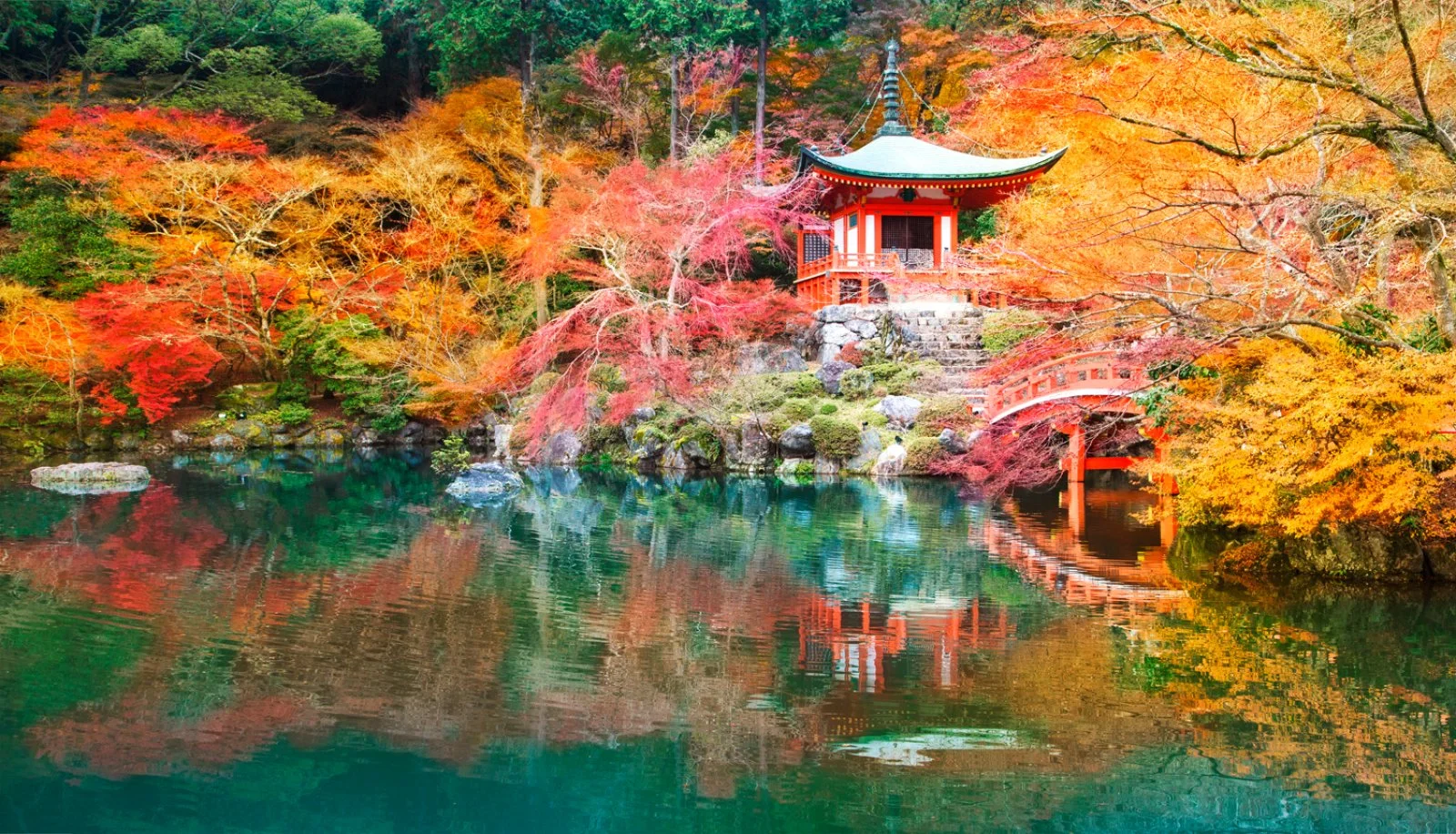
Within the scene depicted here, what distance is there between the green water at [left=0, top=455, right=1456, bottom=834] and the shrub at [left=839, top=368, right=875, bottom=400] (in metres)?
7.19

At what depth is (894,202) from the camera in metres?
21.3

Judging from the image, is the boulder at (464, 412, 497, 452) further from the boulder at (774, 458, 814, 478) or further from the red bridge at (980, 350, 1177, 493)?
the red bridge at (980, 350, 1177, 493)

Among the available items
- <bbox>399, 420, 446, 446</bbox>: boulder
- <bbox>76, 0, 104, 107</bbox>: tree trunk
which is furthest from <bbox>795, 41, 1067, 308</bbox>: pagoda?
<bbox>76, 0, 104, 107</bbox>: tree trunk

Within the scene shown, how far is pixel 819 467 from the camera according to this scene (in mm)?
17375

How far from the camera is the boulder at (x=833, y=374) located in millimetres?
18531

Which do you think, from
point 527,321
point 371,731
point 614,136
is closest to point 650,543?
point 371,731

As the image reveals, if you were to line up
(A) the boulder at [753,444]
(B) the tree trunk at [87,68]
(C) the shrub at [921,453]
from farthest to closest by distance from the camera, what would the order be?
(B) the tree trunk at [87,68] < (A) the boulder at [753,444] < (C) the shrub at [921,453]

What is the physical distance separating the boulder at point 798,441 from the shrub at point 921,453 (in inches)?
63.3

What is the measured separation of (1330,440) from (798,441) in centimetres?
1014

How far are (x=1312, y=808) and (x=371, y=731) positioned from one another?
429cm

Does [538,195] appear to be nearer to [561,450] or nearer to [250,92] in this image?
[561,450]

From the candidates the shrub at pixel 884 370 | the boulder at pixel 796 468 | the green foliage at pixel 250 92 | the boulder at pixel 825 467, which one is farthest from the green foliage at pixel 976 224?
the green foliage at pixel 250 92

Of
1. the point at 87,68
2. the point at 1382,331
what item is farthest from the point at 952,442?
the point at 87,68

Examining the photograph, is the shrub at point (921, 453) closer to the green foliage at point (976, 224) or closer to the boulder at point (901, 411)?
the boulder at point (901, 411)
